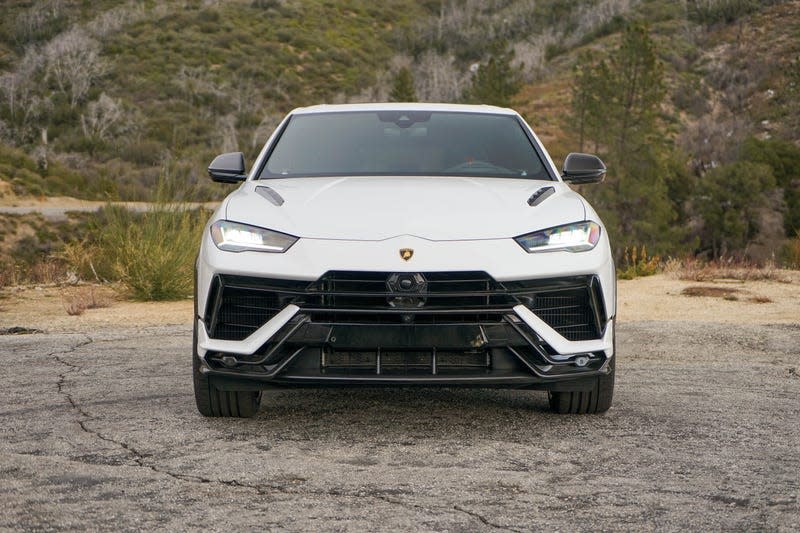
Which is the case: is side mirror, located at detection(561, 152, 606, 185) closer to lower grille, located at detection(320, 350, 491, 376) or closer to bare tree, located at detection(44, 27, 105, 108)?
lower grille, located at detection(320, 350, 491, 376)

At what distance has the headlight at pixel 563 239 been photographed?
5.34 metres

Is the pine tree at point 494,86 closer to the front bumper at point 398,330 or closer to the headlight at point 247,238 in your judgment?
the headlight at point 247,238

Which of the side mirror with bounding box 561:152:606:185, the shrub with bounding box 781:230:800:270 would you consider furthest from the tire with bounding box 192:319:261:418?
the shrub with bounding box 781:230:800:270

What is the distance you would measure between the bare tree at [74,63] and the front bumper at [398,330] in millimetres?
49885

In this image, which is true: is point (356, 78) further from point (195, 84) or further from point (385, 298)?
point (385, 298)

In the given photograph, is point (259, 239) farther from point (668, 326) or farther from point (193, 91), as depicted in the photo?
point (193, 91)

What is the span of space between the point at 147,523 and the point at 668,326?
24.3ft

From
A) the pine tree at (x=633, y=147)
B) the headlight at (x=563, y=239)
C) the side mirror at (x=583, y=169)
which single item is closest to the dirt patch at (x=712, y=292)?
the side mirror at (x=583, y=169)

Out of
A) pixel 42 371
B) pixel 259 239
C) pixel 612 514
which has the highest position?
pixel 259 239

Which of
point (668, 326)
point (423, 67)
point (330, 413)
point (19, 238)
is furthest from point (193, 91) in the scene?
point (330, 413)

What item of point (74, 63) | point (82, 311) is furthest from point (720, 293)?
point (74, 63)

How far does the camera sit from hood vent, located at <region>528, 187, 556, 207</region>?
5.75 metres

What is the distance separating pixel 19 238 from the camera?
92.2 ft

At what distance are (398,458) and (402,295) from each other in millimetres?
719
